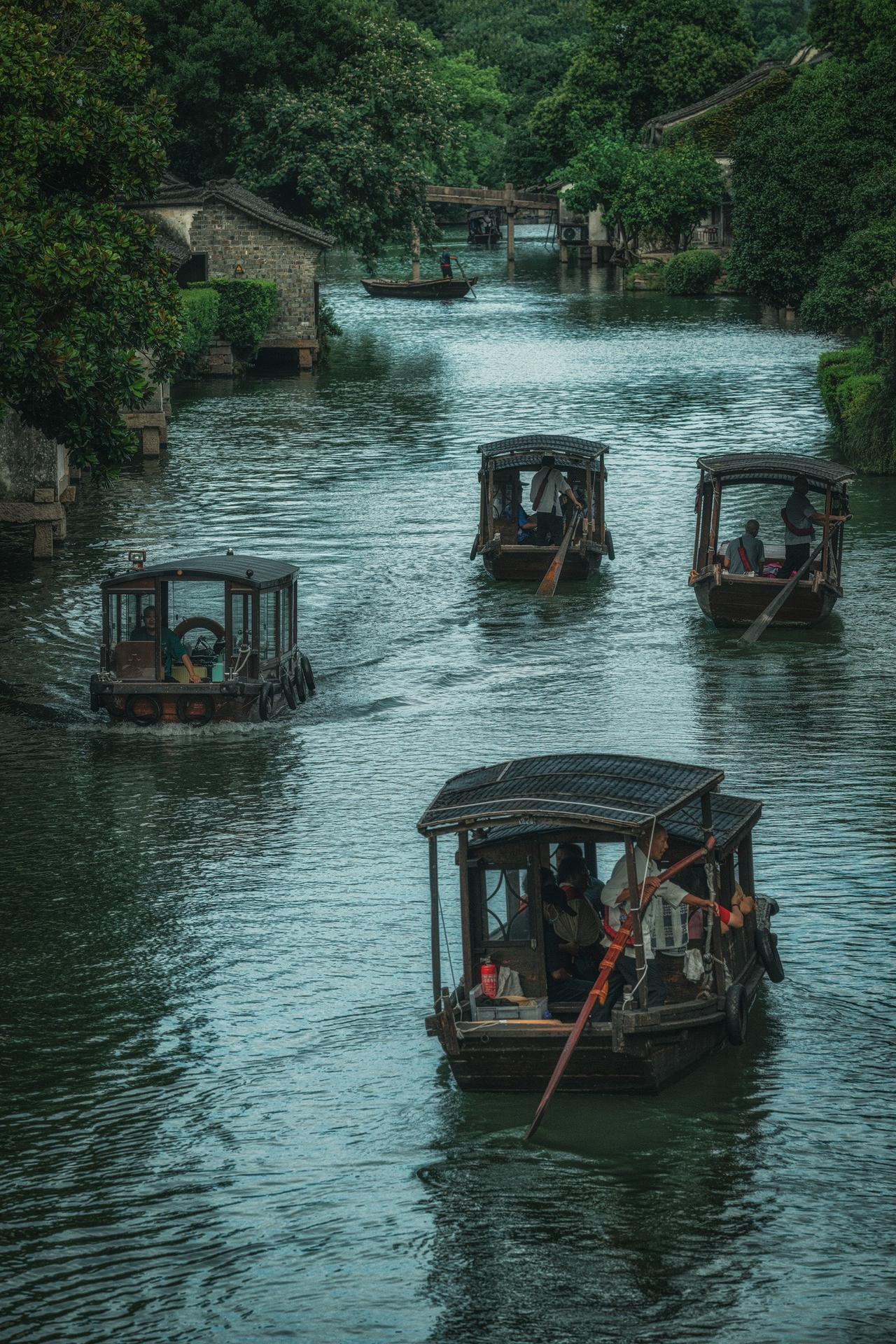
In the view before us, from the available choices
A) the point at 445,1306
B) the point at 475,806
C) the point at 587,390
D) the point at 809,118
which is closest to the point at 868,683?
the point at 475,806

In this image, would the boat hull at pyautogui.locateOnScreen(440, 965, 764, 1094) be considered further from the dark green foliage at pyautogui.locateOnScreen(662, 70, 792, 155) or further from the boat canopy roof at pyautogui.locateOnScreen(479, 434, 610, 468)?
the dark green foliage at pyautogui.locateOnScreen(662, 70, 792, 155)

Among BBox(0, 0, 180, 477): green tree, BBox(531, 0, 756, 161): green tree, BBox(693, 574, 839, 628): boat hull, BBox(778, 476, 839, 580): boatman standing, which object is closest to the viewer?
BBox(0, 0, 180, 477): green tree

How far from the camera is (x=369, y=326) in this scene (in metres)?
86.9

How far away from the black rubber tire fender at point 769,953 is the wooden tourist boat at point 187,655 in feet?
38.8

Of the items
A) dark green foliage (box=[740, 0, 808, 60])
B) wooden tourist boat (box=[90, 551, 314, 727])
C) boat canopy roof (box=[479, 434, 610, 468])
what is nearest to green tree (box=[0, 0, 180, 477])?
wooden tourist boat (box=[90, 551, 314, 727])

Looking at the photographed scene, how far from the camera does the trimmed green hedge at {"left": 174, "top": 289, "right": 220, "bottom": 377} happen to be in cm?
6315

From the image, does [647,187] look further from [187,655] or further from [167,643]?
[167,643]

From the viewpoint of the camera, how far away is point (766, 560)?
120 feet

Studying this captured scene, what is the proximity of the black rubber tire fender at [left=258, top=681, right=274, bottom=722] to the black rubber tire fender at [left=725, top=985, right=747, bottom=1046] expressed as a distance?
1299 cm

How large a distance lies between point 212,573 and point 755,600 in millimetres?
11014

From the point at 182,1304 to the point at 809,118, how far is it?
56.0 meters

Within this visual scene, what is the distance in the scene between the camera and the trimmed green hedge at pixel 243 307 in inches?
2650

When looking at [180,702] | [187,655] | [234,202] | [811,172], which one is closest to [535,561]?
[187,655]

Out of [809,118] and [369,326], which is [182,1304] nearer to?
[809,118]
